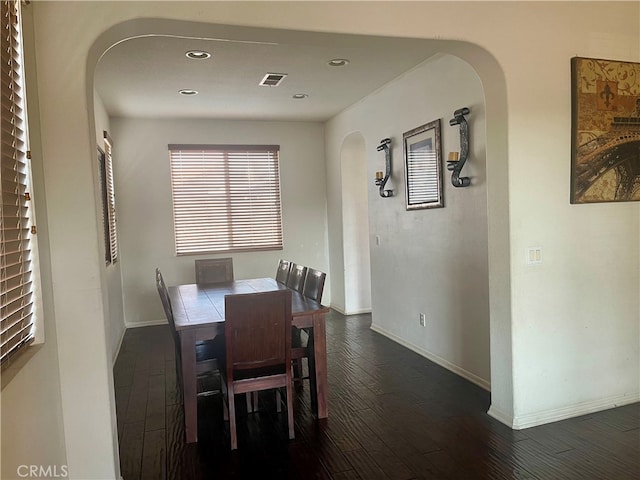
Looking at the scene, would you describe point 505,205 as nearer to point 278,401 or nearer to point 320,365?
point 320,365

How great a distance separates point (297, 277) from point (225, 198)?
2.61 metres

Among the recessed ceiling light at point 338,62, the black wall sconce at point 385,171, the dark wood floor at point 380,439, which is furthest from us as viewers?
the black wall sconce at point 385,171

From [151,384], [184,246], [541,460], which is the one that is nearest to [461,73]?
[541,460]

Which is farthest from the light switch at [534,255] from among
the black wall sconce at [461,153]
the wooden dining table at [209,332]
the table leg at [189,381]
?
the table leg at [189,381]

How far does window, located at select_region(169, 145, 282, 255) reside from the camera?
5.94 meters

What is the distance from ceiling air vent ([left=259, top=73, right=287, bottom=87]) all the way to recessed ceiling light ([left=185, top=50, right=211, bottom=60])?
676mm

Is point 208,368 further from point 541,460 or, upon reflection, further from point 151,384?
point 541,460

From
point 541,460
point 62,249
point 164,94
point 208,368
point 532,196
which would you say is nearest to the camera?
point 62,249

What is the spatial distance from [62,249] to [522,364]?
2600 mm

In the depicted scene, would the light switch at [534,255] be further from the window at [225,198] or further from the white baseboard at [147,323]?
the white baseboard at [147,323]

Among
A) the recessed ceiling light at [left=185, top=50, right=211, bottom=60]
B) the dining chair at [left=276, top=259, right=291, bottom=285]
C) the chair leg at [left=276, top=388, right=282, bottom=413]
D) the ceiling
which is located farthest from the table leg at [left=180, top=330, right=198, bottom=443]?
the recessed ceiling light at [left=185, top=50, right=211, bottom=60]

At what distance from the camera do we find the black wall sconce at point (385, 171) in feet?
15.1

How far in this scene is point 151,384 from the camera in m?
3.76

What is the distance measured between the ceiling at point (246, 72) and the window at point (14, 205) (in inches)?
38.2
